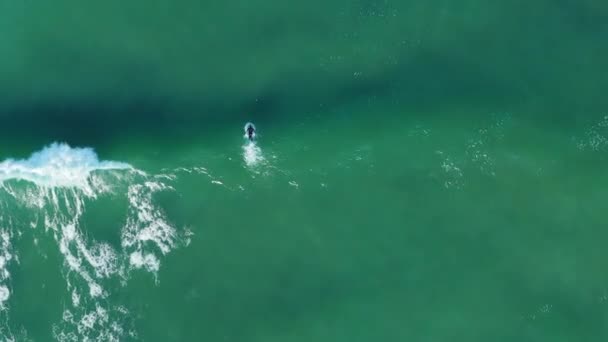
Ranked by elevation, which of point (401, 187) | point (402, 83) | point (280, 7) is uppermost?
point (280, 7)

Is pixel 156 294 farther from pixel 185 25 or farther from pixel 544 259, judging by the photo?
pixel 544 259

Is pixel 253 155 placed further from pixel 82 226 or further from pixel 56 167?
pixel 56 167

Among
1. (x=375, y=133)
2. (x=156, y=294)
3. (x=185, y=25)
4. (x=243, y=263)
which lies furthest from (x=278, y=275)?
(x=185, y=25)

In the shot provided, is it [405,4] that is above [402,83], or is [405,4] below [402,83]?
above

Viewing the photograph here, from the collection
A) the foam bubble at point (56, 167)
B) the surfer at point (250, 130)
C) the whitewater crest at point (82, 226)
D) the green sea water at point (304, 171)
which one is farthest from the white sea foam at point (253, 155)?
the foam bubble at point (56, 167)

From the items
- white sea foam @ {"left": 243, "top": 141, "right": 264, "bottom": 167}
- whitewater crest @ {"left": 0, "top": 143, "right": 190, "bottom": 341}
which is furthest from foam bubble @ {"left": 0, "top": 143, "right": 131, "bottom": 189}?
white sea foam @ {"left": 243, "top": 141, "right": 264, "bottom": 167}

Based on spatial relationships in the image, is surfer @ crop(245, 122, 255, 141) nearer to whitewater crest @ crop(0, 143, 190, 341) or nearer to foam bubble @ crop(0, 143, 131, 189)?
whitewater crest @ crop(0, 143, 190, 341)

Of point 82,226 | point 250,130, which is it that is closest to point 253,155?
point 250,130
